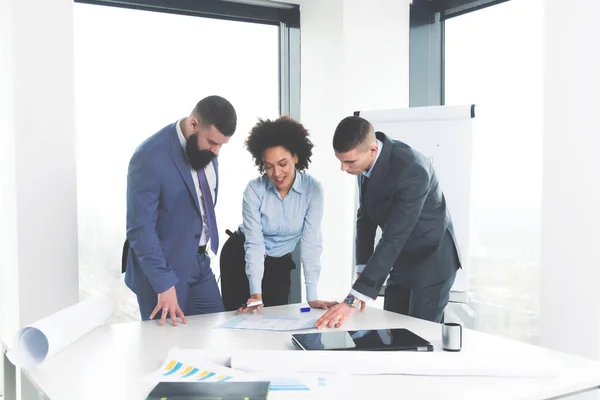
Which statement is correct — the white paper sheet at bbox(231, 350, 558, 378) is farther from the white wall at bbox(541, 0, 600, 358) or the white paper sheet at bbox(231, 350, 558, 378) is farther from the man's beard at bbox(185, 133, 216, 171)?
the white wall at bbox(541, 0, 600, 358)

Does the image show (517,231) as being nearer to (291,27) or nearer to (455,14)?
(455,14)

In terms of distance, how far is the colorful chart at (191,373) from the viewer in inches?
62.1

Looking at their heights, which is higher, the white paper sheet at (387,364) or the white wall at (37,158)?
the white wall at (37,158)

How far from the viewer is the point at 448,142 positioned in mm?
3383

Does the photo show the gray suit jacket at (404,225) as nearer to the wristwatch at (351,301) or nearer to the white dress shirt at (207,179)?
the wristwatch at (351,301)

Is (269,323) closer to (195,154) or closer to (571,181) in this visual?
(195,154)

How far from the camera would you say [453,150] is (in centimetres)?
337

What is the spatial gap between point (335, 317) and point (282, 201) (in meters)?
0.76

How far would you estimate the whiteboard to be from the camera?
3314 mm

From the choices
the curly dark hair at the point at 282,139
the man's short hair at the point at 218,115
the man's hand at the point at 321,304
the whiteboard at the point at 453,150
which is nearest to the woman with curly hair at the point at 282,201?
the curly dark hair at the point at 282,139

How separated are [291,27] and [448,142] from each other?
5.15 ft

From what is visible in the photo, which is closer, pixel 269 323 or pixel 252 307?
pixel 269 323

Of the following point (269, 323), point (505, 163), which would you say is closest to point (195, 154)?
point (269, 323)

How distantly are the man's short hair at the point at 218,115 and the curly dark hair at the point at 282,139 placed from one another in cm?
38
